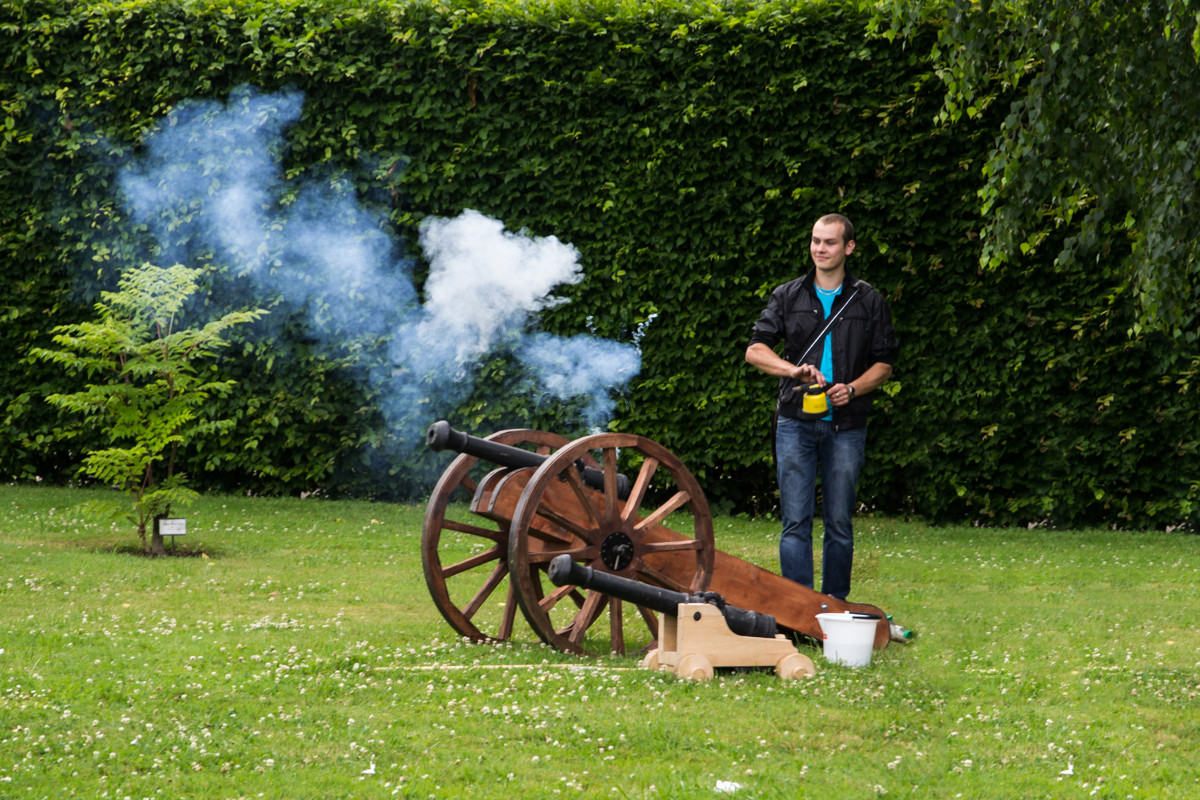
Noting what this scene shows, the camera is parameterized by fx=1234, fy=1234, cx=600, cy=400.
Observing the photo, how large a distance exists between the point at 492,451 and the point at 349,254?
191 inches

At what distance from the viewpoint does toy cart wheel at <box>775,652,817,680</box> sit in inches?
188

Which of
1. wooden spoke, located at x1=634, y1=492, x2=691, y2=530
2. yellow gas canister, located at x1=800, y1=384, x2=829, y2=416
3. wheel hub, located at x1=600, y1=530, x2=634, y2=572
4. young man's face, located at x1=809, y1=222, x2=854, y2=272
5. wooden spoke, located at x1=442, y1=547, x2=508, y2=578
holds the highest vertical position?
young man's face, located at x1=809, y1=222, x2=854, y2=272

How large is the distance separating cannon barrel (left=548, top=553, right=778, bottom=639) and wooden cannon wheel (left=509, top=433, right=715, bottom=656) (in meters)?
0.24

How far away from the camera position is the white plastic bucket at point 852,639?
5.04m

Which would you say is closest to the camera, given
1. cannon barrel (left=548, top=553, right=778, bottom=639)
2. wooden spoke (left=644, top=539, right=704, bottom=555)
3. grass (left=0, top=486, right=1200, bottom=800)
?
grass (left=0, top=486, right=1200, bottom=800)

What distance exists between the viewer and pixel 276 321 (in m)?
9.76

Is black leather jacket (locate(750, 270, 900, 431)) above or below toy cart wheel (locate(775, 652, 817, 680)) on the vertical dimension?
above

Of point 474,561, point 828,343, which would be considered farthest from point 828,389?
point 474,561

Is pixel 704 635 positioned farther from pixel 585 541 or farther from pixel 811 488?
pixel 811 488

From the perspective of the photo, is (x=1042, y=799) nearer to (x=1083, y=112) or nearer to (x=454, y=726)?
(x=454, y=726)

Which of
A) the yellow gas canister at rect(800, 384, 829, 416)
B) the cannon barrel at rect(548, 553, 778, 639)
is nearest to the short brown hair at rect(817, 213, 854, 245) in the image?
the yellow gas canister at rect(800, 384, 829, 416)

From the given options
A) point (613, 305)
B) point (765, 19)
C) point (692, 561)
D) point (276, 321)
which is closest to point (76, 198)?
point (276, 321)

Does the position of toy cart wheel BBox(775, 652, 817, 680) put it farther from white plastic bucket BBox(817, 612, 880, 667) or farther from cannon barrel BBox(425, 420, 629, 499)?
cannon barrel BBox(425, 420, 629, 499)

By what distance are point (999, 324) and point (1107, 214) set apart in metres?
1.06
